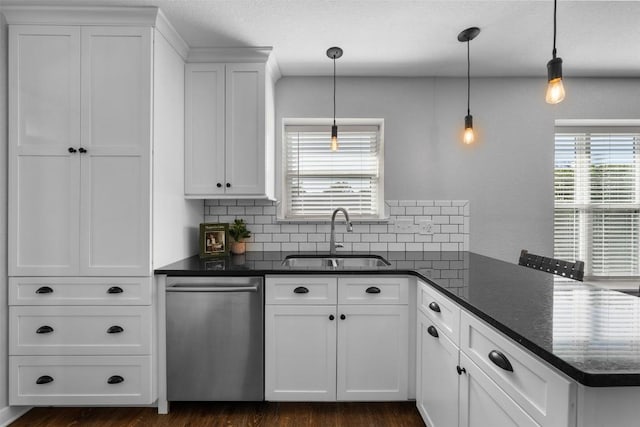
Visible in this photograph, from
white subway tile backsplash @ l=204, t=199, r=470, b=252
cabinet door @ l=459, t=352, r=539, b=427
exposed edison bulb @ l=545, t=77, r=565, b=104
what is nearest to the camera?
cabinet door @ l=459, t=352, r=539, b=427

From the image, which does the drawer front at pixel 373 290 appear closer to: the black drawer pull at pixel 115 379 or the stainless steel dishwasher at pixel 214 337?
the stainless steel dishwasher at pixel 214 337

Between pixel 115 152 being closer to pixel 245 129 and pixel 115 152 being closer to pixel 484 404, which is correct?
pixel 245 129

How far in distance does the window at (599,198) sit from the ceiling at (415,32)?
59 cm

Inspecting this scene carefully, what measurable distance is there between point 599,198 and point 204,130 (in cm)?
349

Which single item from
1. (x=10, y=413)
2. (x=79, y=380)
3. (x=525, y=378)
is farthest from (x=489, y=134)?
(x=10, y=413)

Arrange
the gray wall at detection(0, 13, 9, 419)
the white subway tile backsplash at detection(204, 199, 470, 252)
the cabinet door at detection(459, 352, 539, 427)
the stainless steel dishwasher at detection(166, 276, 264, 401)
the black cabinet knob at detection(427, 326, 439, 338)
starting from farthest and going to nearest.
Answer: the white subway tile backsplash at detection(204, 199, 470, 252) → the stainless steel dishwasher at detection(166, 276, 264, 401) → the gray wall at detection(0, 13, 9, 419) → the black cabinet knob at detection(427, 326, 439, 338) → the cabinet door at detection(459, 352, 539, 427)

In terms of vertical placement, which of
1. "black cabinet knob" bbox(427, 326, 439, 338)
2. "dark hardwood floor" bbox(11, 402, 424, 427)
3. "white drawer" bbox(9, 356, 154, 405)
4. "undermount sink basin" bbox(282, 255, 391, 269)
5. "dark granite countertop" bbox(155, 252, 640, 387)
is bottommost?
"dark hardwood floor" bbox(11, 402, 424, 427)

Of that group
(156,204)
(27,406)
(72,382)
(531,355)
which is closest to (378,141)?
(156,204)

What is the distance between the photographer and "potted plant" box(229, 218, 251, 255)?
2.82 metres

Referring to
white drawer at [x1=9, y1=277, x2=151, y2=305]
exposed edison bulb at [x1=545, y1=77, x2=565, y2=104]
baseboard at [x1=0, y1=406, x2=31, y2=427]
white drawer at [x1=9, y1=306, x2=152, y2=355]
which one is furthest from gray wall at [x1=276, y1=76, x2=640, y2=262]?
baseboard at [x1=0, y1=406, x2=31, y2=427]

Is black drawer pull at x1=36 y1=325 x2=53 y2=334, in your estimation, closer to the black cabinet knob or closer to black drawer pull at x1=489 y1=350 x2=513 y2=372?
the black cabinet knob

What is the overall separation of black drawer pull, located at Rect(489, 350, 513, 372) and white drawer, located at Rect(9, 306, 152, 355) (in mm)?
1833

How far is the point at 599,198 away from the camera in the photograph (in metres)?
3.17

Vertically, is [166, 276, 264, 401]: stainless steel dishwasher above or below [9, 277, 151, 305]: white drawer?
below
